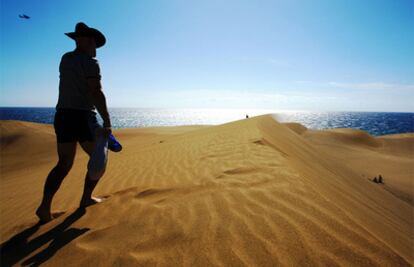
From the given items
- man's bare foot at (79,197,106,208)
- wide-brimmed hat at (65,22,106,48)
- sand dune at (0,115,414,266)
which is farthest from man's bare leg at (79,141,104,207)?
wide-brimmed hat at (65,22,106,48)

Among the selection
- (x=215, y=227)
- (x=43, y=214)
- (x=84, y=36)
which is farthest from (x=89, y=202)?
(x=84, y=36)

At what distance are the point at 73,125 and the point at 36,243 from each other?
1.24 metres

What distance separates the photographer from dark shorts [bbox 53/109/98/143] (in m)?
2.64

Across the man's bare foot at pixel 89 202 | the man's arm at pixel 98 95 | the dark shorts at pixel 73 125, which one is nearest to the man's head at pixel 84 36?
the man's arm at pixel 98 95

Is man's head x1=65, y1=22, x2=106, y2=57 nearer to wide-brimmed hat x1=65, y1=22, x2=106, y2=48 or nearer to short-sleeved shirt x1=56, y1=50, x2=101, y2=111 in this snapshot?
wide-brimmed hat x1=65, y1=22, x2=106, y2=48

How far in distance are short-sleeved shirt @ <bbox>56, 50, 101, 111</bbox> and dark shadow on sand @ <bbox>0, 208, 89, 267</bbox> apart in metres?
1.32

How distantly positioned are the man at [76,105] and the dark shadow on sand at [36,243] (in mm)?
328

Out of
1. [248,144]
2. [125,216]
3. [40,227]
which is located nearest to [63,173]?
[40,227]

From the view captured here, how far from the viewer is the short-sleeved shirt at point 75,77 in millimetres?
2564

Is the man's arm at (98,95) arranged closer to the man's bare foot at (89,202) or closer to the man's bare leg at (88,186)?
the man's bare leg at (88,186)

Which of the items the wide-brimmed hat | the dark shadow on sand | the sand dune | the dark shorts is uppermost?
the wide-brimmed hat

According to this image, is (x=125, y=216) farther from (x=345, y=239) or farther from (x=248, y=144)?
(x=248, y=144)

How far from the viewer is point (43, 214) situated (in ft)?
8.68

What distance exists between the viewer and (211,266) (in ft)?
4.96
